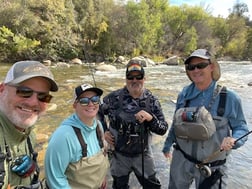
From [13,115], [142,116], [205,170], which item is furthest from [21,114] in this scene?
[205,170]

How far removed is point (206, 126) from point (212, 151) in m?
0.30

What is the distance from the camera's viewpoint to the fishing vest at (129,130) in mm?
3143

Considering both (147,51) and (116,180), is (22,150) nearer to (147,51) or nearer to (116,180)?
(116,180)

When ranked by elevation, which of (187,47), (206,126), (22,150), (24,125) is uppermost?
(24,125)

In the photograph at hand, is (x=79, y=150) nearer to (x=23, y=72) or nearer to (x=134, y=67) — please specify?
(x=23, y=72)

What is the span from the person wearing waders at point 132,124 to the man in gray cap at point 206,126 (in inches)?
15.9

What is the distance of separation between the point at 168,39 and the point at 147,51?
718 cm

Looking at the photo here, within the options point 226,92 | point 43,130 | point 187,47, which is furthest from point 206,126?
point 187,47

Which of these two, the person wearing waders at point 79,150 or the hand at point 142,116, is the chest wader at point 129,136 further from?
the person wearing waders at point 79,150

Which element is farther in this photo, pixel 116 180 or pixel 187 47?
pixel 187 47

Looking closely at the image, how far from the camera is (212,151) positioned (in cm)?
271

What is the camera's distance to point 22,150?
1882 mm

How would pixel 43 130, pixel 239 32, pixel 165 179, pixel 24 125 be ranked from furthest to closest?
pixel 239 32
pixel 43 130
pixel 165 179
pixel 24 125

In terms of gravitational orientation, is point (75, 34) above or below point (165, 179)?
above
